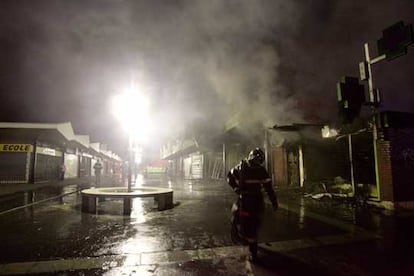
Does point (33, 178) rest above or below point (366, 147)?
below

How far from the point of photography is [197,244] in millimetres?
4285

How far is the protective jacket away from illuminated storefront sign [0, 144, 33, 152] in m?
20.5

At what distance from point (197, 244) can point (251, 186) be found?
1.46 metres

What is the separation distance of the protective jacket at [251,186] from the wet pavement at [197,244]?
73 centimetres

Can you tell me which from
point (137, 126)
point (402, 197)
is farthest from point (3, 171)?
point (402, 197)

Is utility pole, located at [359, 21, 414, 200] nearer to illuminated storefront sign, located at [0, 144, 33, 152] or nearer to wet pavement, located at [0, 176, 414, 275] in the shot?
wet pavement, located at [0, 176, 414, 275]

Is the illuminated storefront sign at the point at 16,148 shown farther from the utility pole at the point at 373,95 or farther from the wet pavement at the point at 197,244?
the utility pole at the point at 373,95

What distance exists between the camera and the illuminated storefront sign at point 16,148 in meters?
18.6

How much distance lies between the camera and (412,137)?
786cm

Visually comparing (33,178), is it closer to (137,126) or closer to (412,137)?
(137,126)

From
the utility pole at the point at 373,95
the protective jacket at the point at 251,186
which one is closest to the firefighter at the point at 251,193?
the protective jacket at the point at 251,186

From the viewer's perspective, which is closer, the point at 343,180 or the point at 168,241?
the point at 168,241

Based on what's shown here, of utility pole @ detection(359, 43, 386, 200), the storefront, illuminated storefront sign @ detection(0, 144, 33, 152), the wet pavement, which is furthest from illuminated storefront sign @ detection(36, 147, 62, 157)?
utility pole @ detection(359, 43, 386, 200)

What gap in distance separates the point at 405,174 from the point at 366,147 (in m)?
2.19
